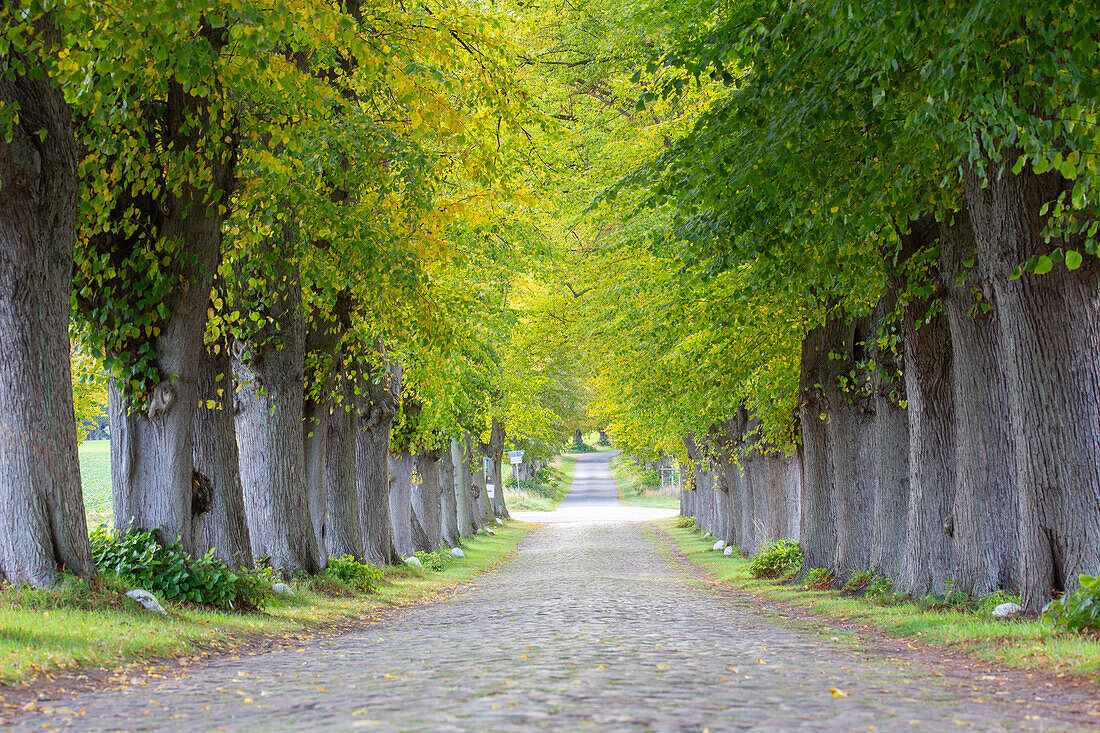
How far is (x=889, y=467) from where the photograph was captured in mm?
14648

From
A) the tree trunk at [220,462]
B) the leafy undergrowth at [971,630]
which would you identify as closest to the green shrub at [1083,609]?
the leafy undergrowth at [971,630]

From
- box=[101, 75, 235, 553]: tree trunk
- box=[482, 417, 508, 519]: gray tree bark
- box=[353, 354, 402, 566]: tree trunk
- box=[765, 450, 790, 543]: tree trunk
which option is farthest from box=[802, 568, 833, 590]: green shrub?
box=[482, 417, 508, 519]: gray tree bark

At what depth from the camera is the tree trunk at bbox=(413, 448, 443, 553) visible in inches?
1091

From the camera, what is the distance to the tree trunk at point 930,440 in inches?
488

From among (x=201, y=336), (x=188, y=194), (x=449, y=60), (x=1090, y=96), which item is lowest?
(x=201, y=336)

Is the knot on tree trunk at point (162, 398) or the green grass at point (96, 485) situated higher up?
the knot on tree trunk at point (162, 398)

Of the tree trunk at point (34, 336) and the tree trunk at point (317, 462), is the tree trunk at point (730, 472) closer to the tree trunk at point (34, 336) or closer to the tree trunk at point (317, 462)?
the tree trunk at point (317, 462)

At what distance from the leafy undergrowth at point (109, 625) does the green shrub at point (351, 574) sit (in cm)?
244

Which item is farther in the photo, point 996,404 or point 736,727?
point 996,404

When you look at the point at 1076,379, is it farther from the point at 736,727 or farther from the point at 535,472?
the point at 535,472

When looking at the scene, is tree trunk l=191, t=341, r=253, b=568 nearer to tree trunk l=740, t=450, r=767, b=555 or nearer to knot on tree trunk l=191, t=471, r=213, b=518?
knot on tree trunk l=191, t=471, r=213, b=518

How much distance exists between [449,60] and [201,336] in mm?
4468

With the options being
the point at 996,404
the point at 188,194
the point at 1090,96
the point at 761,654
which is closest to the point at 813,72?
the point at 1090,96

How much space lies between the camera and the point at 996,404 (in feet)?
36.1
